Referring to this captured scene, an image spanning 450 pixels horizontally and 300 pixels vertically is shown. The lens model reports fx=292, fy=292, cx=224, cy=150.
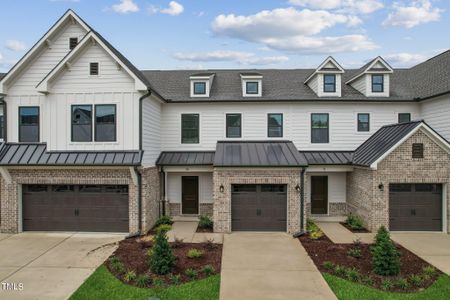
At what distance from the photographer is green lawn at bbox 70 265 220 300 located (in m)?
7.73

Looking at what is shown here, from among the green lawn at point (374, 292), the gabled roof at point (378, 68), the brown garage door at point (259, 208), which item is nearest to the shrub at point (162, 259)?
the green lawn at point (374, 292)

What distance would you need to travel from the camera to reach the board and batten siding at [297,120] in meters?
16.7

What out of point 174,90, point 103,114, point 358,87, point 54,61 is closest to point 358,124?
point 358,87

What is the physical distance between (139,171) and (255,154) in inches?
224

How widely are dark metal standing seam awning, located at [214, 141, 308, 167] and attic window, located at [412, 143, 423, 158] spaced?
16.7 feet

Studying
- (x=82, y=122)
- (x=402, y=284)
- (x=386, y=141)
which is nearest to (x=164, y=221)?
(x=82, y=122)

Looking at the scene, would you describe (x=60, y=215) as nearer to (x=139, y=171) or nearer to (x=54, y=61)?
(x=139, y=171)

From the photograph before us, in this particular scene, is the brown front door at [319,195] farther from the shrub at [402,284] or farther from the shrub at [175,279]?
the shrub at [175,279]

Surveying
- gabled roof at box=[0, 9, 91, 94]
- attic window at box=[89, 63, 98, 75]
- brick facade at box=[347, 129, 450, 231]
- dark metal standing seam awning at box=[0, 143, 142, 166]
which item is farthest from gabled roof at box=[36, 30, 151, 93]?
brick facade at box=[347, 129, 450, 231]

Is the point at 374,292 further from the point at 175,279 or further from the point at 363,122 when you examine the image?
the point at 363,122

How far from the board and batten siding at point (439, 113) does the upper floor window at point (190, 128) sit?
1263 centimetres

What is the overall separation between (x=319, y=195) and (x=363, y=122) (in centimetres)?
490

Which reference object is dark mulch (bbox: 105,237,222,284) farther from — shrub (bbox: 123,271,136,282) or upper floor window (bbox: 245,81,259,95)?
upper floor window (bbox: 245,81,259,95)

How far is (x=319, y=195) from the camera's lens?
1706 centimetres
